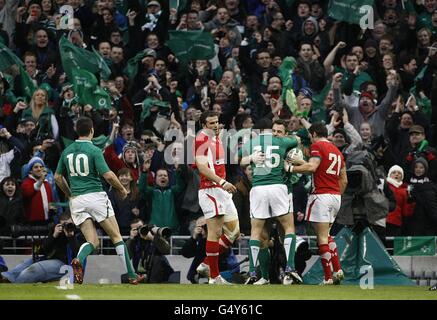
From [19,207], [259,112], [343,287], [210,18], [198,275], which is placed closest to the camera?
[343,287]

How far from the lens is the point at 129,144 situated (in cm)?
2278

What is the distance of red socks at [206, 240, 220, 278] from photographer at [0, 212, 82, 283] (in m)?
2.53

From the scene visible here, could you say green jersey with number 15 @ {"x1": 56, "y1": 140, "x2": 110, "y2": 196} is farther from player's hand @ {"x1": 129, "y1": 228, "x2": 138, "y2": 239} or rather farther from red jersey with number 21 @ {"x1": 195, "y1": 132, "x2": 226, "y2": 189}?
player's hand @ {"x1": 129, "y1": 228, "x2": 138, "y2": 239}

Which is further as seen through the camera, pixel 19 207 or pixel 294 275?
pixel 19 207

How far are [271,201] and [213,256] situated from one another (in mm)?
1208

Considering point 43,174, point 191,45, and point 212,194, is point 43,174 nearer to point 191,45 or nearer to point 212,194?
point 212,194

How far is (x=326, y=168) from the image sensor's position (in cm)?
1930

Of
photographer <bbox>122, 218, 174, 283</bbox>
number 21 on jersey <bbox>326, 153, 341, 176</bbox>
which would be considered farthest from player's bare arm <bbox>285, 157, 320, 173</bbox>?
photographer <bbox>122, 218, 174, 283</bbox>

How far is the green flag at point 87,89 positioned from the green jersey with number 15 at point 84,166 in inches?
232

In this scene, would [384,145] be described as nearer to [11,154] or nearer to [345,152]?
[345,152]

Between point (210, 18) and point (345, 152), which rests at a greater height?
point (210, 18)

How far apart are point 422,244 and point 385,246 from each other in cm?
79

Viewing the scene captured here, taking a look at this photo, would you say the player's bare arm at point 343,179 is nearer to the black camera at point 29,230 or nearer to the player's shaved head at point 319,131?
the player's shaved head at point 319,131

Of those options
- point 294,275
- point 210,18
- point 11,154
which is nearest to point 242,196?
point 294,275
